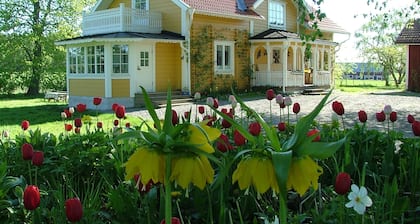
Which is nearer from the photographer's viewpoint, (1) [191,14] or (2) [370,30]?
(1) [191,14]

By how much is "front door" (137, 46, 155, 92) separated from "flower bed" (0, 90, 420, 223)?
15912 mm

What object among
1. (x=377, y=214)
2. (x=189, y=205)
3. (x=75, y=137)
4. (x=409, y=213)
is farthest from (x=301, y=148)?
(x=75, y=137)

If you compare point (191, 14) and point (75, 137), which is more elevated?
point (191, 14)

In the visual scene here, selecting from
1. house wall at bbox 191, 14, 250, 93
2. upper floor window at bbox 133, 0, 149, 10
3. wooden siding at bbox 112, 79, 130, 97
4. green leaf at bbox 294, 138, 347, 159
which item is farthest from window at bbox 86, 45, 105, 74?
green leaf at bbox 294, 138, 347, 159

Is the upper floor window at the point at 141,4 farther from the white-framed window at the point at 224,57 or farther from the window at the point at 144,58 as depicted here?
the white-framed window at the point at 224,57

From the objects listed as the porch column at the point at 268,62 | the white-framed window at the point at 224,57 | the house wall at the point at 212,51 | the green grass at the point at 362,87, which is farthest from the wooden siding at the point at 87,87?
the green grass at the point at 362,87

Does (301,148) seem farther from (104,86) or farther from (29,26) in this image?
(29,26)

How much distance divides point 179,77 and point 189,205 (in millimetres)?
19440

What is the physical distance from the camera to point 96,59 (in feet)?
67.6

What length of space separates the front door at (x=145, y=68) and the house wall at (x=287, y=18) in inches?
261

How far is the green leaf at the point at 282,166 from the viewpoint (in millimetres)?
1008

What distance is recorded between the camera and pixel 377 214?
2174 millimetres

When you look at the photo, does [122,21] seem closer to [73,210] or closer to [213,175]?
[73,210]

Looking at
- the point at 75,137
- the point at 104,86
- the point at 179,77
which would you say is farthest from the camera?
the point at 179,77
